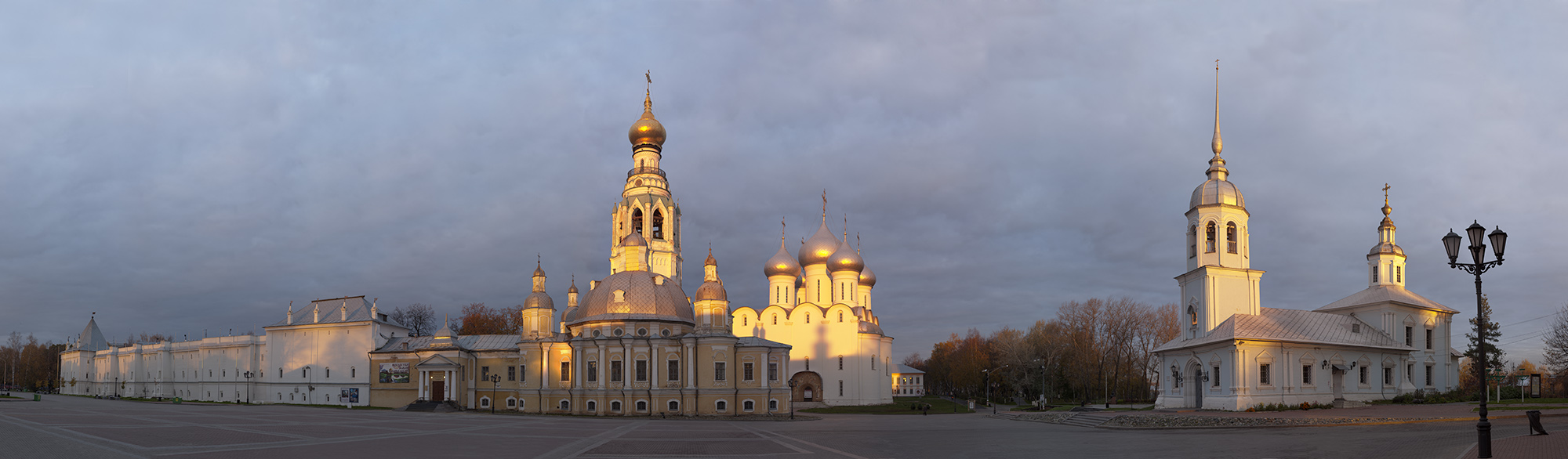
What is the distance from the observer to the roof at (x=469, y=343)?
57.6 m

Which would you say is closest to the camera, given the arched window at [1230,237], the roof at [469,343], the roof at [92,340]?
the arched window at [1230,237]

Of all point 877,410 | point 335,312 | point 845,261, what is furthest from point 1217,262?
point 335,312

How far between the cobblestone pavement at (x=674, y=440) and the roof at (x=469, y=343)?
21.0 metres

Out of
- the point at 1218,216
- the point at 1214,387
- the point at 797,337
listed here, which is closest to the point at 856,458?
the point at 1214,387

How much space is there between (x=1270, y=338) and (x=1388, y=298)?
8.66 metres

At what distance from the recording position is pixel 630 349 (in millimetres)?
49219

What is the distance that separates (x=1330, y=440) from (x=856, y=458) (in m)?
11.5

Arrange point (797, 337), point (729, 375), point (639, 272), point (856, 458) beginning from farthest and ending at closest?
1. point (797, 337)
2. point (639, 272)
3. point (729, 375)
4. point (856, 458)

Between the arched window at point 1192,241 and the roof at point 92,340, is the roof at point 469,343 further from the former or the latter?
the roof at point 92,340

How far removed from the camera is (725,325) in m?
51.4

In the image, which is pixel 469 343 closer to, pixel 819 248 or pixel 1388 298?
pixel 819 248

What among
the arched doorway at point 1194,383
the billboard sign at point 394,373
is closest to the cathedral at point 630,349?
the billboard sign at point 394,373

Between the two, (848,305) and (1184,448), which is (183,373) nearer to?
(848,305)

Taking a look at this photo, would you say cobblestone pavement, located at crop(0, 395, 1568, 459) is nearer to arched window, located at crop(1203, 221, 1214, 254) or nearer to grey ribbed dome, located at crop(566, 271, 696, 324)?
arched window, located at crop(1203, 221, 1214, 254)
